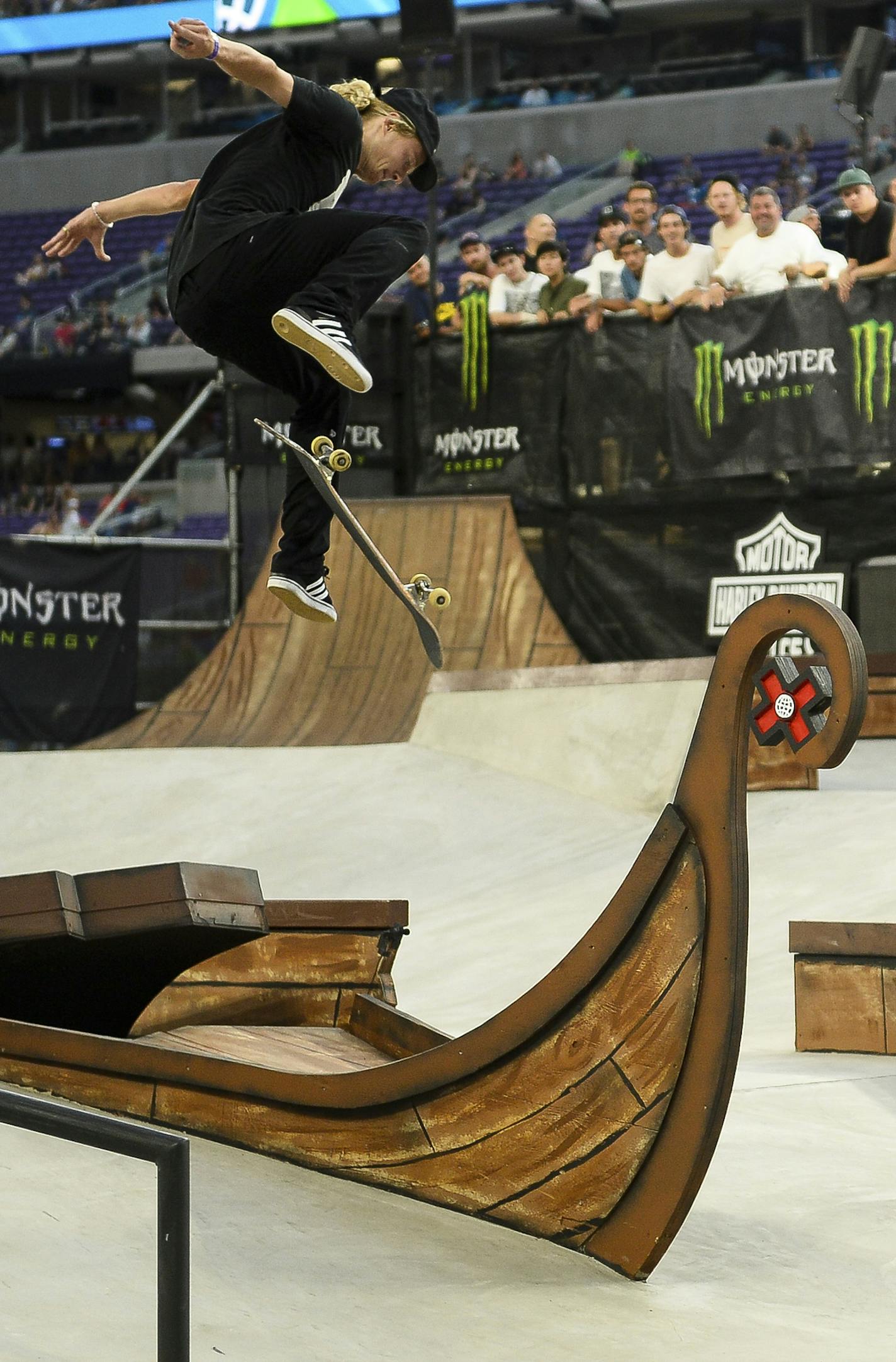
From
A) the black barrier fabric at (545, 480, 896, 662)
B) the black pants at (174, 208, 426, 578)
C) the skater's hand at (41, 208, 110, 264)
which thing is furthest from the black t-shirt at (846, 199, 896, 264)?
the skater's hand at (41, 208, 110, 264)

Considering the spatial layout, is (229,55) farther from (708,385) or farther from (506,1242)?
(708,385)

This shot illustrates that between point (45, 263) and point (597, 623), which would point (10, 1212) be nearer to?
point (597, 623)

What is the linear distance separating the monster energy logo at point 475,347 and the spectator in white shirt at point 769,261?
70.4 inches

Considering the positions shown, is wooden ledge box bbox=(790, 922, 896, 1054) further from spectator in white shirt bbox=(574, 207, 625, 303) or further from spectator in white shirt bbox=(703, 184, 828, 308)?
spectator in white shirt bbox=(574, 207, 625, 303)

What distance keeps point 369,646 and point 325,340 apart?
7.94 metres

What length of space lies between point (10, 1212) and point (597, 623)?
27.5ft

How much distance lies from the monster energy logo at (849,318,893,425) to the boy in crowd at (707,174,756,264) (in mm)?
1234

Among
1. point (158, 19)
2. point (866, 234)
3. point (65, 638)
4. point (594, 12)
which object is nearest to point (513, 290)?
point (866, 234)

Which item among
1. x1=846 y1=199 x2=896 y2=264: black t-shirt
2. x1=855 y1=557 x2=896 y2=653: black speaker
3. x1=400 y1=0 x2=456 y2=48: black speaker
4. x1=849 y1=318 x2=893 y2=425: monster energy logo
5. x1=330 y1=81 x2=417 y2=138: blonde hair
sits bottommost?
x1=855 y1=557 x2=896 y2=653: black speaker

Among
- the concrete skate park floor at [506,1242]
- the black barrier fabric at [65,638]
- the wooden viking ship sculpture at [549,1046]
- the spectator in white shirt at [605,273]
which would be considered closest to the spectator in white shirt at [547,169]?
the spectator in white shirt at [605,273]

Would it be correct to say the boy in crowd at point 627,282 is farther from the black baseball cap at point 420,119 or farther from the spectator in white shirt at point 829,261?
the black baseball cap at point 420,119

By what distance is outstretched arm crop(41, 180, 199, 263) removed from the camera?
4.21 meters

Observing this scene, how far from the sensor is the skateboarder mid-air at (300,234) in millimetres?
3832

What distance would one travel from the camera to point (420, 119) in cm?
392
